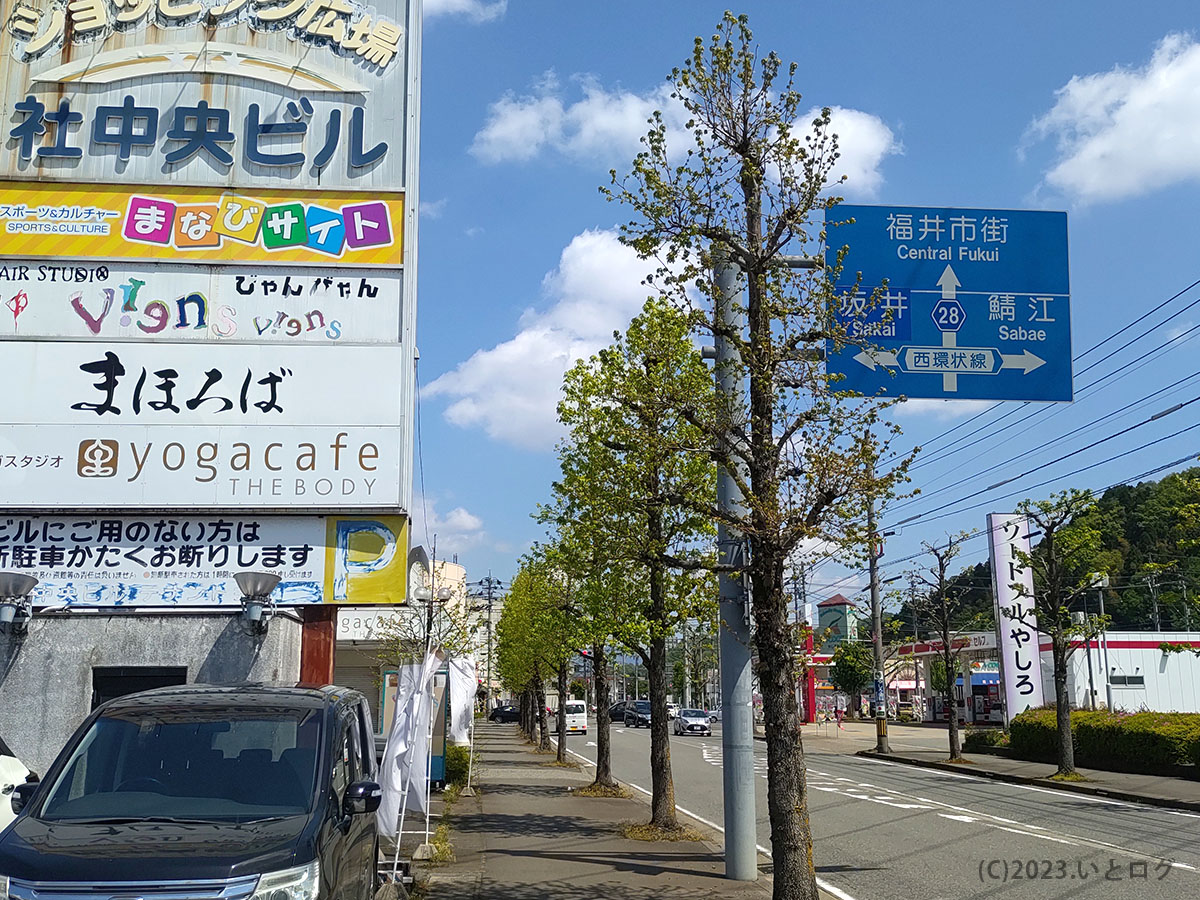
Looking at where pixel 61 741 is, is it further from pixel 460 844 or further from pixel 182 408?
pixel 460 844

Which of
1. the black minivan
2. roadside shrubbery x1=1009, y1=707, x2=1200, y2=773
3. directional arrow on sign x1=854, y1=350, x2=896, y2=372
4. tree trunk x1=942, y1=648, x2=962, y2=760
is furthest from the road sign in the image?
tree trunk x1=942, y1=648, x2=962, y2=760

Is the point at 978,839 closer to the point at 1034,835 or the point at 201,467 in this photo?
the point at 1034,835

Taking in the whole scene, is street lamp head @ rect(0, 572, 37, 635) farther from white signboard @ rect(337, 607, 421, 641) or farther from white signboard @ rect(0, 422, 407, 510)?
white signboard @ rect(337, 607, 421, 641)

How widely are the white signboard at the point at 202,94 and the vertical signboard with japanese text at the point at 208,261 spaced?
3cm

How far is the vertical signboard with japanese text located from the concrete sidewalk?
146 inches

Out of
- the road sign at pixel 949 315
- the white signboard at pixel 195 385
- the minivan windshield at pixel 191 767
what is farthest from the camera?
the white signboard at pixel 195 385

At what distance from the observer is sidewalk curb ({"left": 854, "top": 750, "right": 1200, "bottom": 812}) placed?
20.0 m

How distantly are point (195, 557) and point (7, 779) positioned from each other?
18.6ft

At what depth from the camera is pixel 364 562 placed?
1402cm

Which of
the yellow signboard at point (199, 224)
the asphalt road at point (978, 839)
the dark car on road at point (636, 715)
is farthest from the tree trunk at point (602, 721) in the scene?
the dark car on road at point (636, 715)

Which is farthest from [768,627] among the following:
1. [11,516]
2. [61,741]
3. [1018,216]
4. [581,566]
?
[11,516]

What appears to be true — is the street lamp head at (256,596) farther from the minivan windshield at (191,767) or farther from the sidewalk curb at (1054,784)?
the sidewalk curb at (1054,784)

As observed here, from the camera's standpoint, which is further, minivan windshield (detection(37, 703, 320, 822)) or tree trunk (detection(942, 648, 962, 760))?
tree trunk (detection(942, 648, 962, 760))

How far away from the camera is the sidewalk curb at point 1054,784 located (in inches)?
786
